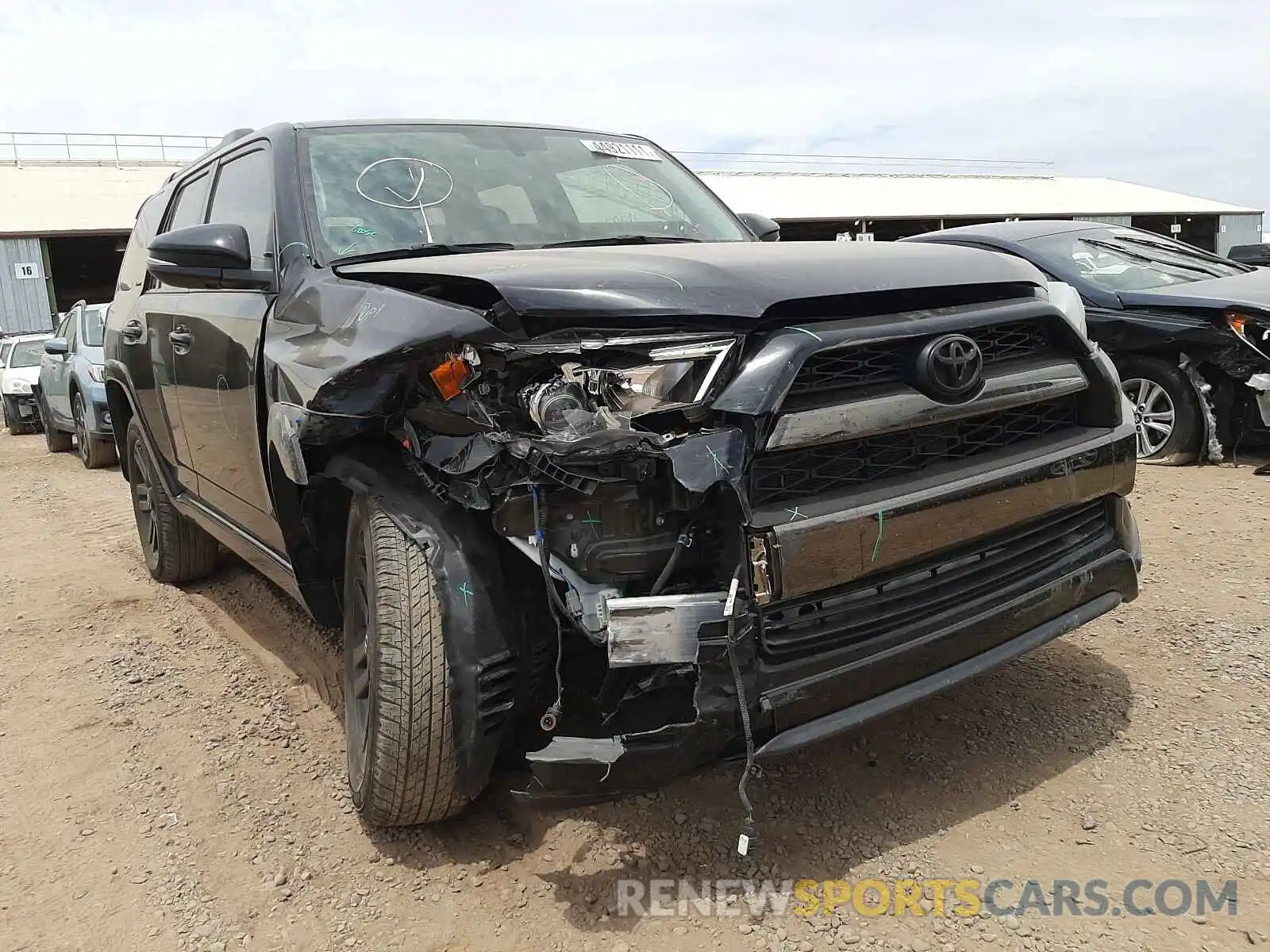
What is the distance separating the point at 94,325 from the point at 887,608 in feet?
34.3

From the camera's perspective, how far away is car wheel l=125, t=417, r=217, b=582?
477 centimetres

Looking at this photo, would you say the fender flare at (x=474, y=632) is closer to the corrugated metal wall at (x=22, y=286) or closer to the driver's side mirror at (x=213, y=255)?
the driver's side mirror at (x=213, y=255)

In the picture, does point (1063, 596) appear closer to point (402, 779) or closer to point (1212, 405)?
point (402, 779)

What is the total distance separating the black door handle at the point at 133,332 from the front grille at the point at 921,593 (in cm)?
343

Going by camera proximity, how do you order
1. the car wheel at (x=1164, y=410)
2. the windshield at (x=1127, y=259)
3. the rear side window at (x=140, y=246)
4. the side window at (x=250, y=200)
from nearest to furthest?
the side window at (x=250, y=200) → the rear side window at (x=140, y=246) → the car wheel at (x=1164, y=410) → the windshield at (x=1127, y=259)

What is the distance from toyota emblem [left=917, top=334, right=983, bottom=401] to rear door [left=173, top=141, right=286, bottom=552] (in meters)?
1.94

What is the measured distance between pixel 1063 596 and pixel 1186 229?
41894 mm

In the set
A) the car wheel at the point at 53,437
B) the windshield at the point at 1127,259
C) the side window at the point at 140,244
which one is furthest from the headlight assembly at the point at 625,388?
the car wheel at the point at 53,437

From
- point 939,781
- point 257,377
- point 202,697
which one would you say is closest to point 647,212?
point 257,377

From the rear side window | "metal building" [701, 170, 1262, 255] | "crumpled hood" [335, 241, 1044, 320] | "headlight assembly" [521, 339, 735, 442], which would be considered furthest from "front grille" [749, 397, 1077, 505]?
"metal building" [701, 170, 1262, 255]

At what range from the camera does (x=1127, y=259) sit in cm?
668

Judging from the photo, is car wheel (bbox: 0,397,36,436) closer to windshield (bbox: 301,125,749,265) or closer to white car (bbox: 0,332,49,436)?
white car (bbox: 0,332,49,436)

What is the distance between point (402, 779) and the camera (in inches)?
91.0

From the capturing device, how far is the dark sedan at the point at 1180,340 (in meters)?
5.63
